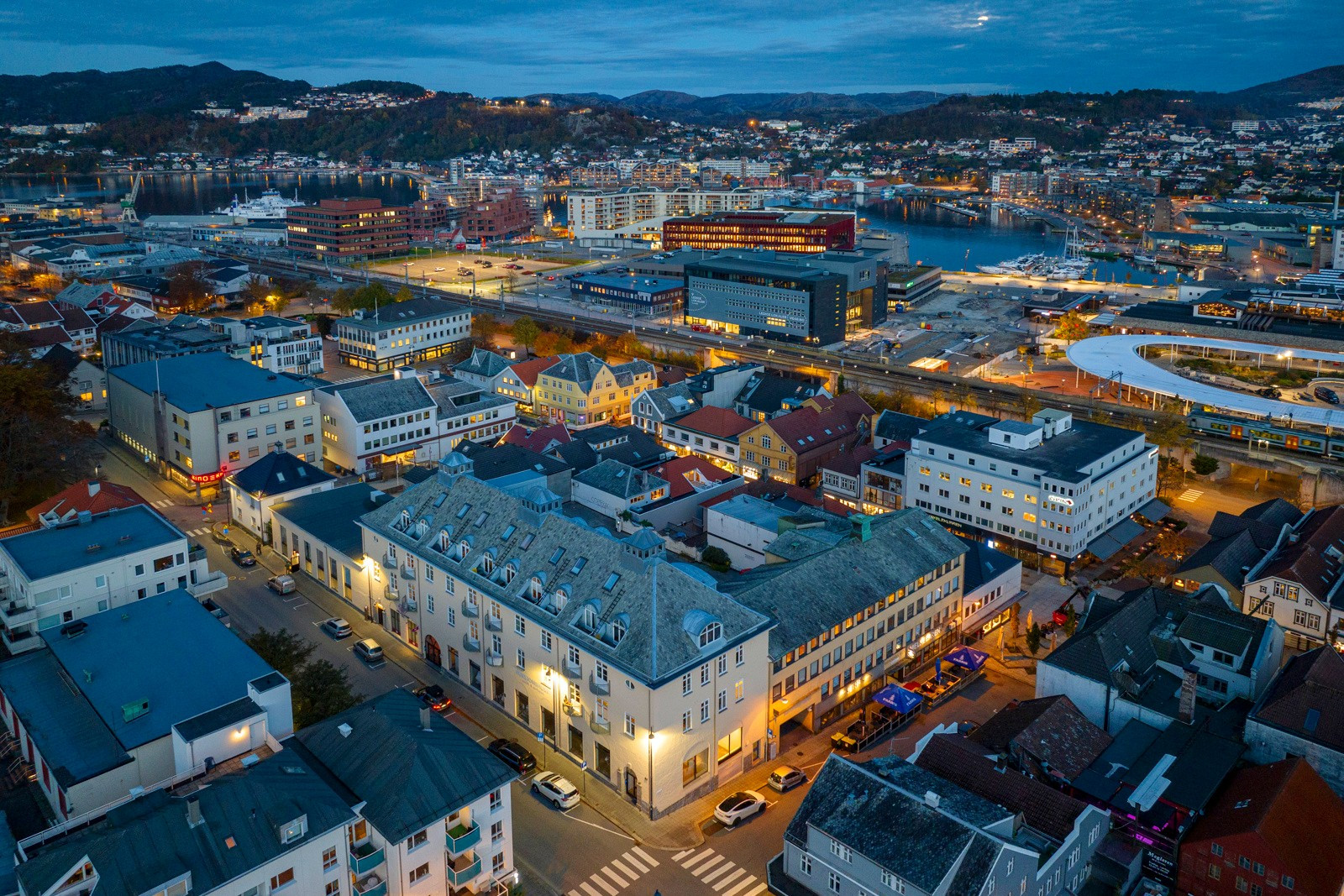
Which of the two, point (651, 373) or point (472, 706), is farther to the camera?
point (651, 373)

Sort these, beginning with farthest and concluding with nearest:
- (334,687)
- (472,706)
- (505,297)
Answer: (505,297) < (472,706) < (334,687)

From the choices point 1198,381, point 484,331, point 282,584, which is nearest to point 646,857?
point 282,584

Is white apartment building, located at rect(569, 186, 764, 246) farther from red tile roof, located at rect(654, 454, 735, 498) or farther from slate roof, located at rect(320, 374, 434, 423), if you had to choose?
red tile roof, located at rect(654, 454, 735, 498)

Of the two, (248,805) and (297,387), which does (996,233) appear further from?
(248,805)

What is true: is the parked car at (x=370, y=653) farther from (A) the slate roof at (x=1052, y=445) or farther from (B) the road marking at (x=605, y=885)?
(A) the slate roof at (x=1052, y=445)

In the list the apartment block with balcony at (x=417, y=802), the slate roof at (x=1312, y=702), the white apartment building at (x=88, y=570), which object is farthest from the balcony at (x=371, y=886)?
the slate roof at (x=1312, y=702)

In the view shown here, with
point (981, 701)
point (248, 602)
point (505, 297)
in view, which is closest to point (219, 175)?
point (505, 297)
